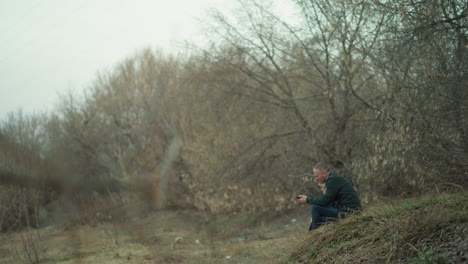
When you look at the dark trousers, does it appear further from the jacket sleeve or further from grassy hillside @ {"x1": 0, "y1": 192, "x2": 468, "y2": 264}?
grassy hillside @ {"x1": 0, "y1": 192, "x2": 468, "y2": 264}

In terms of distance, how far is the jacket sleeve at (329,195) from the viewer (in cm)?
749

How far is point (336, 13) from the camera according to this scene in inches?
533

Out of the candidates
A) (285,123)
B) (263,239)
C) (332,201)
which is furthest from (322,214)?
(285,123)

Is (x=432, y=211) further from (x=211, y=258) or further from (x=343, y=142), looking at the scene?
(x=343, y=142)

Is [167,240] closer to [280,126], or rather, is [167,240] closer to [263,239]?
[263,239]

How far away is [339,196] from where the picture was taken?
7.61 metres

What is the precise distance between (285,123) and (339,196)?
386 inches

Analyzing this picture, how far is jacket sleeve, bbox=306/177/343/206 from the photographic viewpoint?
7.49m

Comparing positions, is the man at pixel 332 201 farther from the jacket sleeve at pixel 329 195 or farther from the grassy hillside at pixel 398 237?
the grassy hillside at pixel 398 237

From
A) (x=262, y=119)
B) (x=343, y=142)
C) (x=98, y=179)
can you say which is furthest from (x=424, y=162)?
(x=262, y=119)

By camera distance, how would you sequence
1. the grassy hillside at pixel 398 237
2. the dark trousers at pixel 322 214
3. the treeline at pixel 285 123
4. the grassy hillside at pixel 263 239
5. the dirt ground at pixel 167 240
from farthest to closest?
the dirt ground at pixel 167 240 → the treeline at pixel 285 123 → the dark trousers at pixel 322 214 → the grassy hillside at pixel 263 239 → the grassy hillside at pixel 398 237

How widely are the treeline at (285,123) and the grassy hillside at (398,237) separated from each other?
855 mm

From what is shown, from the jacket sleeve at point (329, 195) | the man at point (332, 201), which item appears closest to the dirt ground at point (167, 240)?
the man at point (332, 201)

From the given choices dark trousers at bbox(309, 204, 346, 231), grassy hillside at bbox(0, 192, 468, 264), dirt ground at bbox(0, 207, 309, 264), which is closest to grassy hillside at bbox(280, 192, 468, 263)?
grassy hillside at bbox(0, 192, 468, 264)
